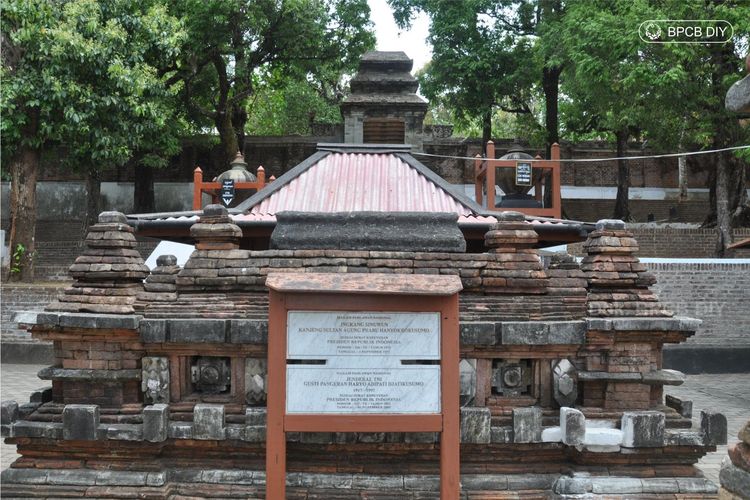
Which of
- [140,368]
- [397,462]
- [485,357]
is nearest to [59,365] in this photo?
[140,368]

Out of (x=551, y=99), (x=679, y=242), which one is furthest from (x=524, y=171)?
(x=551, y=99)

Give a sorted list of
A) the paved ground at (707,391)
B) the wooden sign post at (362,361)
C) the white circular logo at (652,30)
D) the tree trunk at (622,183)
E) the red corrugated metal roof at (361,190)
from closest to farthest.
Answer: the wooden sign post at (362,361), the red corrugated metal roof at (361,190), the paved ground at (707,391), the white circular logo at (652,30), the tree trunk at (622,183)

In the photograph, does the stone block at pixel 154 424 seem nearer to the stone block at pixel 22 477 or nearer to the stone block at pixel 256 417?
the stone block at pixel 256 417

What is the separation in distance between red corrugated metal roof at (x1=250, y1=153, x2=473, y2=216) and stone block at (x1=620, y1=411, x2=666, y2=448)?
3508mm

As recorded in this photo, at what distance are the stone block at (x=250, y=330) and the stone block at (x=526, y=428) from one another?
5.99ft

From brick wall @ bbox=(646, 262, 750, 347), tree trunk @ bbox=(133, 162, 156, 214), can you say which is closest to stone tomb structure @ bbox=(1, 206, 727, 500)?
brick wall @ bbox=(646, 262, 750, 347)

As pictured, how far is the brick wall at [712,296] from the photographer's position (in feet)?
40.1

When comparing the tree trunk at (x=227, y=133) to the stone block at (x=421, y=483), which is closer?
the stone block at (x=421, y=483)

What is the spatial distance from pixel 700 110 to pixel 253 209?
1112 centimetres

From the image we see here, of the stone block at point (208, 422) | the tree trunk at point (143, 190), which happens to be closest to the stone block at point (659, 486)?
the stone block at point (208, 422)

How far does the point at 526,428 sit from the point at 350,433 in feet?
3.98

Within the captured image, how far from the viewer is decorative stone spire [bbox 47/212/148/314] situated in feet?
14.3

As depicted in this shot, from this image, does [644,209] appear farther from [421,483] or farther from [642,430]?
[421,483]

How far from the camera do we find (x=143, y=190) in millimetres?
20312
